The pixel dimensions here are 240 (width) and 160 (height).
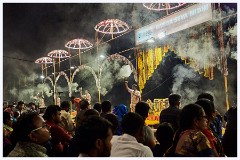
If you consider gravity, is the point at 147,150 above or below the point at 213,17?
below

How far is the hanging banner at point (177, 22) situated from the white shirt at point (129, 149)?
6373mm

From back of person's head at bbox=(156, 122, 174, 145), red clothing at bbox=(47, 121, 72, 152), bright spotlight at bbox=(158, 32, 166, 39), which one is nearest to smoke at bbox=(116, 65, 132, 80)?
bright spotlight at bbox=(158, 32, 166, 39)

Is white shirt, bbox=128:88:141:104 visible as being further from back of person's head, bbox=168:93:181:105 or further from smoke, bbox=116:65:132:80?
back of person's head, bbox=168:93:181:105

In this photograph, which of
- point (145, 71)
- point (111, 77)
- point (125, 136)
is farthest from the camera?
point (111, 77)

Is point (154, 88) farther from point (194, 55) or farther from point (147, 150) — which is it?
point (147, 150)

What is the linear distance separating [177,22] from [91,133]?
7987 millimetres

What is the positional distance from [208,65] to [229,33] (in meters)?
1.08

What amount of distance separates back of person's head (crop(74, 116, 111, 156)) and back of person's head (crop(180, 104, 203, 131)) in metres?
0.90

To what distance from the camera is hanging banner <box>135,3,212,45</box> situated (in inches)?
328

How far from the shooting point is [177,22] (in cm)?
933

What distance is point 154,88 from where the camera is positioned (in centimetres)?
1166

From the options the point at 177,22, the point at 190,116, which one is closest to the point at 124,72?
the point at 177,22

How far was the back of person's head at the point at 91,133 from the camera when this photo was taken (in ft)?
6.21

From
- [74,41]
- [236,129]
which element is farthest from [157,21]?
[236,129]
